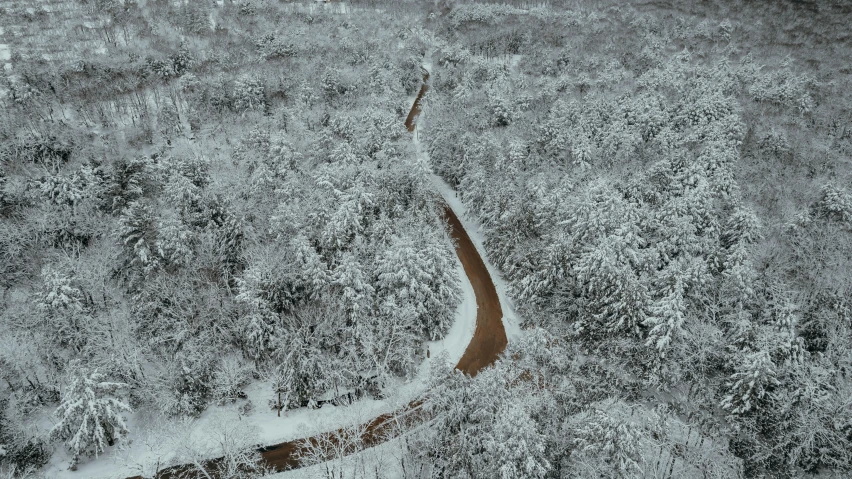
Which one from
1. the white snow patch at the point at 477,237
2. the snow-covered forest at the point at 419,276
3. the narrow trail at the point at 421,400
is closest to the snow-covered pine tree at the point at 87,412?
the snow-covered forest at the point at 419,276

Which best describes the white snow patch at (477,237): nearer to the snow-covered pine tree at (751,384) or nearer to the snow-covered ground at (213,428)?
the snow-covered ground at (213,428)

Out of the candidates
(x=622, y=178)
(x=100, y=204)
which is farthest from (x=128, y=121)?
(x=622, y=178)

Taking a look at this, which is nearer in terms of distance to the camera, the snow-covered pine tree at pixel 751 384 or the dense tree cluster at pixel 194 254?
the snow-covered pine tree at pixel 751 384

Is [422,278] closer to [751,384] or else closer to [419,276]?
[419,276]

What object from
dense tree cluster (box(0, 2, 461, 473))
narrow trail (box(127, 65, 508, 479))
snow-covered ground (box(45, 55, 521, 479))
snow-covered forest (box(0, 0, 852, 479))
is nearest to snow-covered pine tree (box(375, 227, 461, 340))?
dense tree cluster (box(0, 2, 461, 473))

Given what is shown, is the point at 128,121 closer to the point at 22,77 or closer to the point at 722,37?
the point at 22,77

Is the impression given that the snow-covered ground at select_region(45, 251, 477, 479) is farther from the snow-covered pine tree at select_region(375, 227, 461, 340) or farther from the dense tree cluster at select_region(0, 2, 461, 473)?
the snow-covered pine tree at select_region(375, 227, 461, 340)
